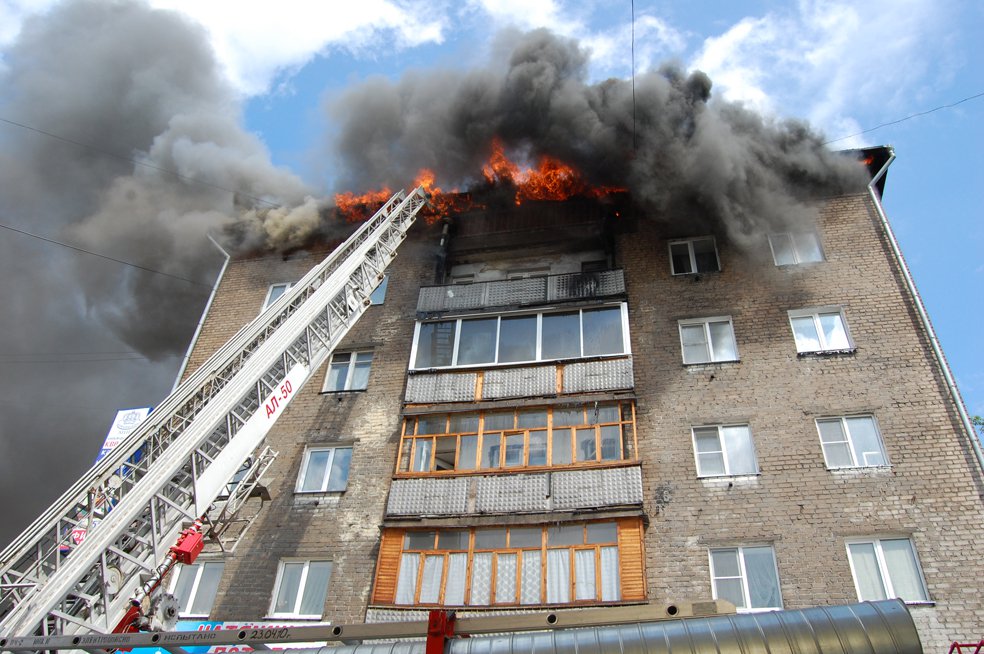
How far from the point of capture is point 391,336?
16.1 meters

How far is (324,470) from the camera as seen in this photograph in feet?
46.4

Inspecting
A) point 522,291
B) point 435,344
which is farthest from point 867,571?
point 435,344

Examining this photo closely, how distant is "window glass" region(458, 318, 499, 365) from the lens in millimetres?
14930

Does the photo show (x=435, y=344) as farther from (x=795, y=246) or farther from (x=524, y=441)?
(x=795, y=246)

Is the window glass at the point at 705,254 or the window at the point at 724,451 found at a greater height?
the window glass at the point at 705,254

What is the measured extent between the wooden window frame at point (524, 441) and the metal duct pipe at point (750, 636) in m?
6.11

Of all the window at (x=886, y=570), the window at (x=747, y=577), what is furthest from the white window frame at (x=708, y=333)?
the window at (x=886, y=570)

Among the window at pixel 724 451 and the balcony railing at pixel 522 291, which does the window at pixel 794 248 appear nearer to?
the balcony railing at pixel 522 291

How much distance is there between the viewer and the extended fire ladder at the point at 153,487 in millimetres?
7105

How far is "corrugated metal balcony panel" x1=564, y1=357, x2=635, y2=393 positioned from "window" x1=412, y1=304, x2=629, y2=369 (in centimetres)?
33

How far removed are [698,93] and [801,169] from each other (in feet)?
11.0

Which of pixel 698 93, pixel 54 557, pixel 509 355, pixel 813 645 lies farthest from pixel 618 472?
pixel 698 93

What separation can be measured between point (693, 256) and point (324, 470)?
9.59 meters

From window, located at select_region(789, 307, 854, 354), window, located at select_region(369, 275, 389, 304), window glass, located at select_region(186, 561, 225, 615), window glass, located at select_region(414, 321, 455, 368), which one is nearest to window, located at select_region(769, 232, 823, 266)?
window, located at select_region(789, 307, 854, 354)
